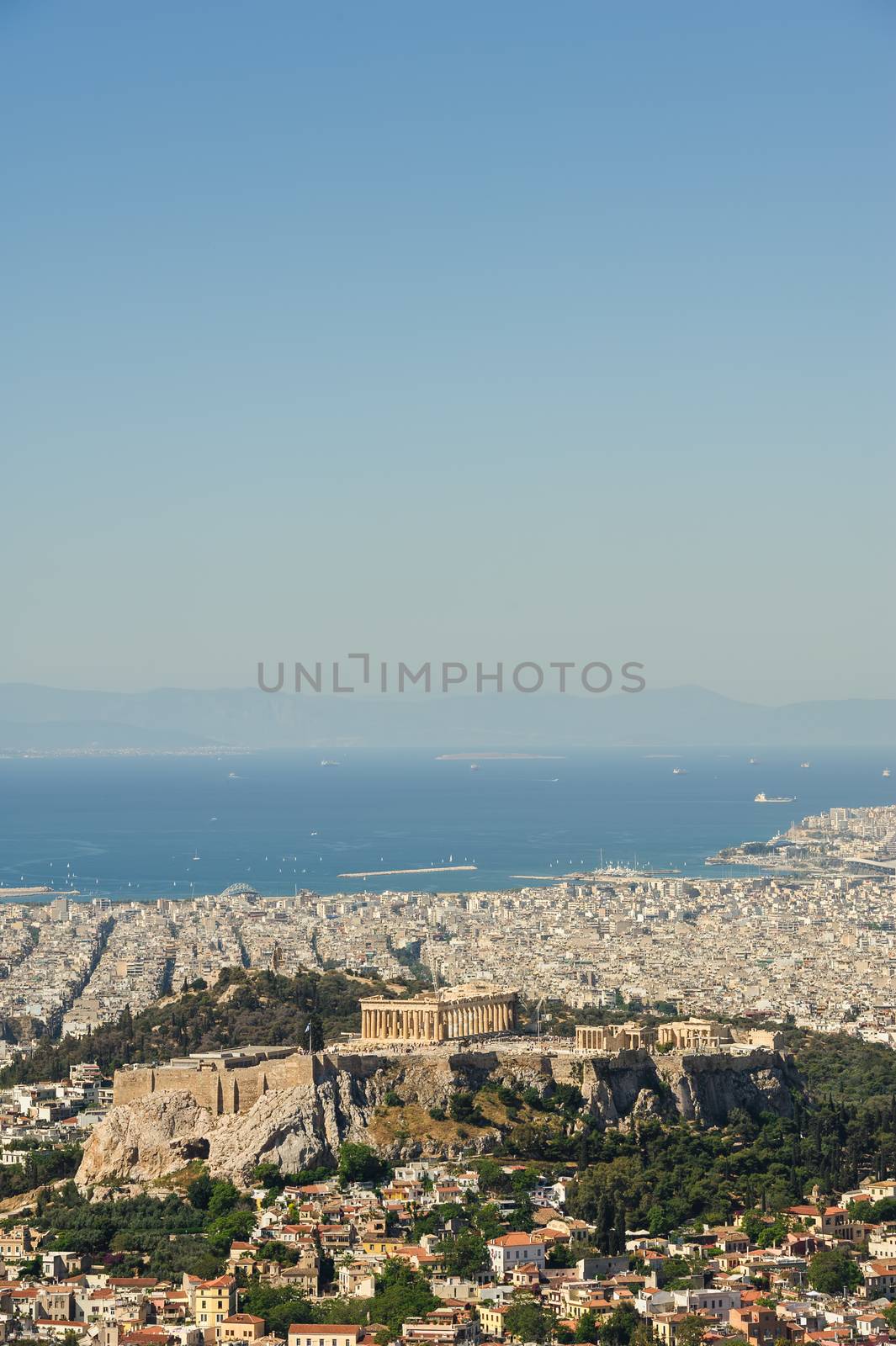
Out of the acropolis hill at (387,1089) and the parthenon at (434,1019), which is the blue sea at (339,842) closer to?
the parthenon at (434,1019)

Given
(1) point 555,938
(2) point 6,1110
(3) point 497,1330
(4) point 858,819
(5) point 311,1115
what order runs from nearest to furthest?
(3) point 497,1330 < (5) point 311,1115 < (2) point 6,1110 < (1) point 555,938 < (4) point 858,819

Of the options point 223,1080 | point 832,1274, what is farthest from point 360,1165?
point 832,1274

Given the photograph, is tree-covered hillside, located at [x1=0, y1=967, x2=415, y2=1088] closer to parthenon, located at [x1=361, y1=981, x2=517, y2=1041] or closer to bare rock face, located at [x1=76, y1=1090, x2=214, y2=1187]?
parthenon, located at [x1=361, y1=981, x2=517, y2=1041]

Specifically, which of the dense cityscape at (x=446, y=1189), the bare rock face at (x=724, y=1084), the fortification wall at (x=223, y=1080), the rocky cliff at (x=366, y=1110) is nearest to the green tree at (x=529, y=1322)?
the dense cityscape at (x=446, y=1189)

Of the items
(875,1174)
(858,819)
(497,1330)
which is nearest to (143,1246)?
(497,1330)

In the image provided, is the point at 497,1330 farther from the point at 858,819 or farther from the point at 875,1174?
the point at 858,819

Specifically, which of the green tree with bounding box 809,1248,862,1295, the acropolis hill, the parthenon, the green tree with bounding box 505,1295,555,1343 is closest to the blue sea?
the parthenon

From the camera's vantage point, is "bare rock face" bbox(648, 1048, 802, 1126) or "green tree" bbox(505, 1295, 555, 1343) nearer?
"green tree" bbox(505, 1295, 555, 1343)
